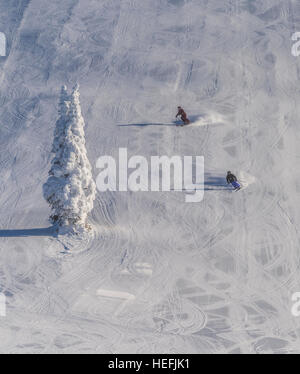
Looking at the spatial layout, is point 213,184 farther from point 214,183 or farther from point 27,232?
point 27,232

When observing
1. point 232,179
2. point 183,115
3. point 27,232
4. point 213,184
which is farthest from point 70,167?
point 183,115

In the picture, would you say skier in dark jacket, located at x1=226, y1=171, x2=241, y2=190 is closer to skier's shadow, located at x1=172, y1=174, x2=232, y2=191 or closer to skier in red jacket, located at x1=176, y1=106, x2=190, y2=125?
skier's shadow, located at x1=172, y1=174, x2=232, y2=191

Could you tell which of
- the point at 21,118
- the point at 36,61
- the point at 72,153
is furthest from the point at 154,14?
the point at 72,153

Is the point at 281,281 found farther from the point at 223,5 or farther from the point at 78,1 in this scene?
the point at 78,1

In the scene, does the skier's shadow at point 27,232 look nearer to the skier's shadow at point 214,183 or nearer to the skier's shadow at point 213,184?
the skier's shadow at point 213,184

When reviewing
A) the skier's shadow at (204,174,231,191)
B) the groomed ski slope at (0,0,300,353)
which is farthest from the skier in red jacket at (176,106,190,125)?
the skier's shadow at (204,174,231,191)

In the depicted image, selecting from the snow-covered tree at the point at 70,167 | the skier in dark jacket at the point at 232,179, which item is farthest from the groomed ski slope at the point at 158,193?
the snow-covered tree at the point at 70,167

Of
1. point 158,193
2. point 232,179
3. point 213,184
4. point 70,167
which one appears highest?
point 213,184
